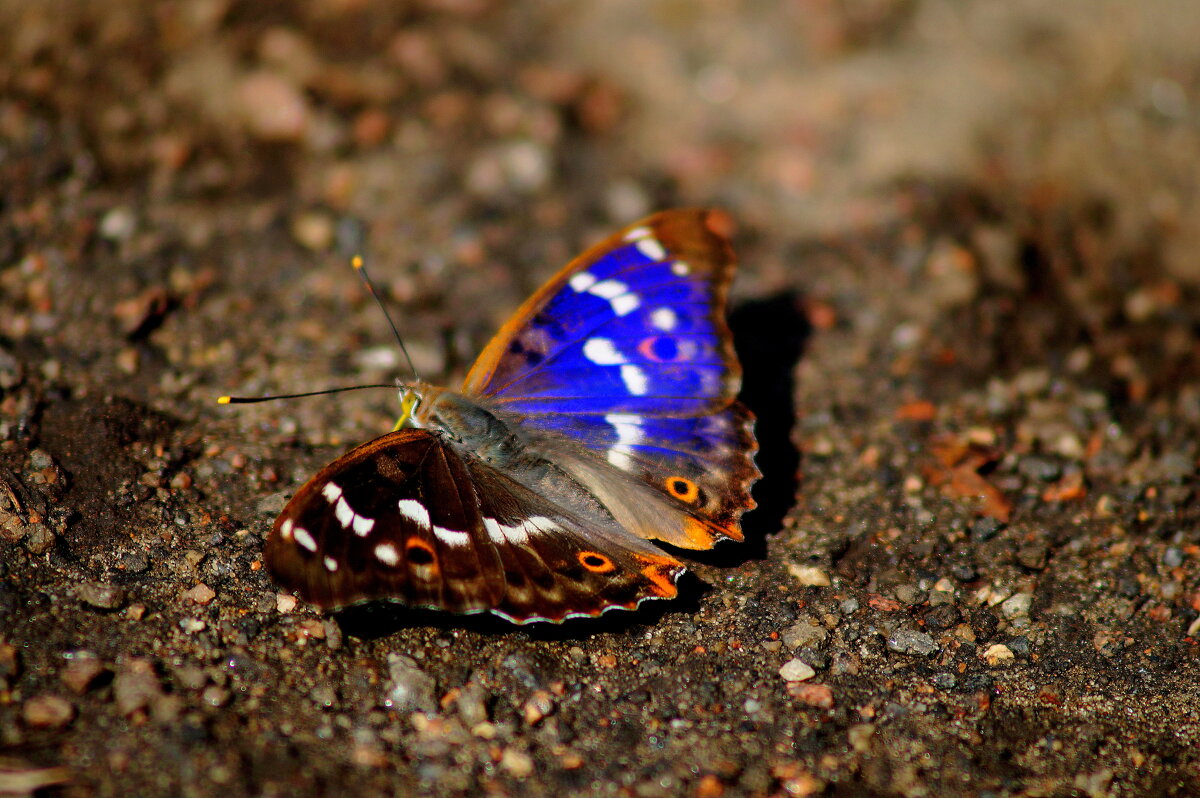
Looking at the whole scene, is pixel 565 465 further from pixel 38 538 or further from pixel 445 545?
pixel 38 538

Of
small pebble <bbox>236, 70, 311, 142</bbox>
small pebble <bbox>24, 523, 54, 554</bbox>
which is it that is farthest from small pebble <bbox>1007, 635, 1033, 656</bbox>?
small pebble <bbox>236, 70, 311, 142</bbox>

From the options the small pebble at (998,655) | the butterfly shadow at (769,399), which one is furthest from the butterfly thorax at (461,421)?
the small pebble at (998,655)

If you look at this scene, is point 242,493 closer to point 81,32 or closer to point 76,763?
point 76,763

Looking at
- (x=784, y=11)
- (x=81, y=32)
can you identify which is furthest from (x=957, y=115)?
(x=81, y=32)

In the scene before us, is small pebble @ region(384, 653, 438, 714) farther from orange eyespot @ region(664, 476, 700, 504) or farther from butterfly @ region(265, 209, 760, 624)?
orange eyespot @ region(664, 476, 700, 504)

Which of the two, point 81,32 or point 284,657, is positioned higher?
point 81,32
